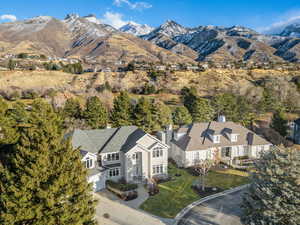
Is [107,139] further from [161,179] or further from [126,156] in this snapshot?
[161,179]

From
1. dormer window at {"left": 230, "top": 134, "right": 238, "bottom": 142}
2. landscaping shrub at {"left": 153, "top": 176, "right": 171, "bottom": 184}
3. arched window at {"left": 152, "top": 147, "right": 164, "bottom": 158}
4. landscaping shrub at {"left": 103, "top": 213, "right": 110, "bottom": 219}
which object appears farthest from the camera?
dormer window at {"left": 230, "top": 134, "right": 238, "bottom": 142}

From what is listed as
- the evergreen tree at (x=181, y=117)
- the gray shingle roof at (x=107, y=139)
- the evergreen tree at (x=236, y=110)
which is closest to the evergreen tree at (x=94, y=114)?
the gray shingle roof at (x=107, y=139)

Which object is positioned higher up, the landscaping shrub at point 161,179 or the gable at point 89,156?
the gable at point 89,156

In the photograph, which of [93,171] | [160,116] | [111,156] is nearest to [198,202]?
[111,156]

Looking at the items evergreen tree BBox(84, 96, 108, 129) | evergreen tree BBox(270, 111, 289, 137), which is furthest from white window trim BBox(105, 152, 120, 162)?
evergreen tree BBox(270, 111, 289, 137)

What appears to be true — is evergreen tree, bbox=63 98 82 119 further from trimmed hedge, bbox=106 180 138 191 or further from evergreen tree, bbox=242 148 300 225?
evergreen tree, bbox=242 148 300 225

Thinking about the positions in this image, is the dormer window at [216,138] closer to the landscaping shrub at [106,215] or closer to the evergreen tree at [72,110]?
the landscaping shrub at [106,215]
